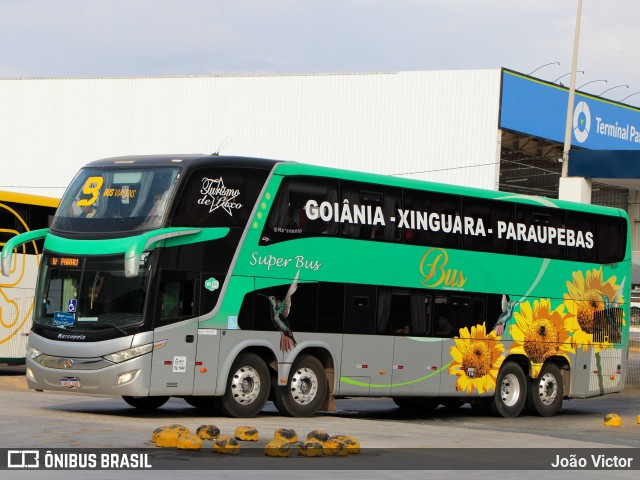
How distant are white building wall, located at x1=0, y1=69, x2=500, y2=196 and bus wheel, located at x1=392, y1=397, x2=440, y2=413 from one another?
1096 inches

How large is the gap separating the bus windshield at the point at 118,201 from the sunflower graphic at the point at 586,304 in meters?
9.38

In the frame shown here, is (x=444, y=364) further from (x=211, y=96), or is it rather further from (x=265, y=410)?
(x=211, y=96)

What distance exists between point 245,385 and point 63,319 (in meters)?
2.95

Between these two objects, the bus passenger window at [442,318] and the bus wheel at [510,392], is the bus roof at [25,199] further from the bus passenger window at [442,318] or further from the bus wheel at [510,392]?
the bus wheel at [510,392]

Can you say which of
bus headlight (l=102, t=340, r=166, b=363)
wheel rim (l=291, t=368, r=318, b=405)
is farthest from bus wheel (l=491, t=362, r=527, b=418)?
bus headlight (l=102, t=340, r=166, b=363)

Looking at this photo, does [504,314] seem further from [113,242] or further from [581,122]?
[581,122]

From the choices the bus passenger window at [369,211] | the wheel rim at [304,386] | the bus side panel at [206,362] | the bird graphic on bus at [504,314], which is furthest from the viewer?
the bird graphic on bus at [504,314]

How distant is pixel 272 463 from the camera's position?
12.1m

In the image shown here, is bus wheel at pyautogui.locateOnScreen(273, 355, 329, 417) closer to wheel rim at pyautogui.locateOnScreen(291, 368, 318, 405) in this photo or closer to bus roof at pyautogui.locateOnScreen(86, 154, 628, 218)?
wheel rim at pyautogui.locateOnScreen(291, 368, 318, 405)

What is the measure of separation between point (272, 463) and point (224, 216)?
20.6 feet

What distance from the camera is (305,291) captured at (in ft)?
61.5

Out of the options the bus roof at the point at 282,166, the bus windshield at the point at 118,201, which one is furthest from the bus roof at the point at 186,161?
the bus windshield at the point at 118,201

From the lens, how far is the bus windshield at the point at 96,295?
16.8 m

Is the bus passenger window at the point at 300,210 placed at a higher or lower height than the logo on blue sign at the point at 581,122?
lower
